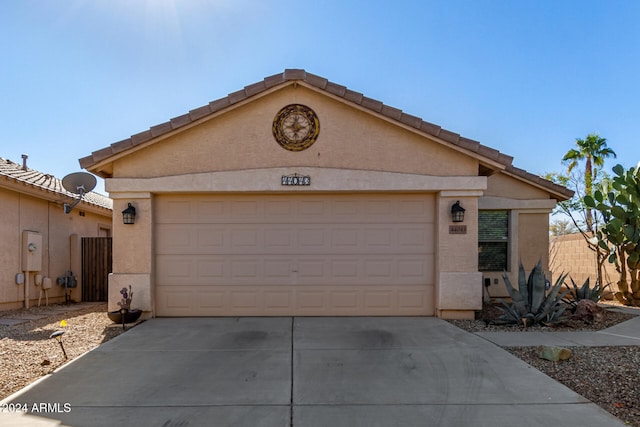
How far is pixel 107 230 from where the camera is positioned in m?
14.0

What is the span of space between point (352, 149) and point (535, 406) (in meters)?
5.36

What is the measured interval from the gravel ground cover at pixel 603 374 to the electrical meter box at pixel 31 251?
10.7 meters

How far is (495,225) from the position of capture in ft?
32.6

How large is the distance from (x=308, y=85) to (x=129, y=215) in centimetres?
446

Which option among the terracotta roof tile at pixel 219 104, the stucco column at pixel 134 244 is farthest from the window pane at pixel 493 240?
the stucco column at pixel 134 244

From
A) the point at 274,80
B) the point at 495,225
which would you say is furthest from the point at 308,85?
the point at 495,225

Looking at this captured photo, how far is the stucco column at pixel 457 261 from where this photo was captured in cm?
770

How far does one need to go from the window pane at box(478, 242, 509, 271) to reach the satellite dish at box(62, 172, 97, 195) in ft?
32.8

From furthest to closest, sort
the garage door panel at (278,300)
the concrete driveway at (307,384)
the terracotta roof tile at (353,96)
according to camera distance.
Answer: the garage door panel at (278,300) → the terracotta roof tile at (353,96) → the concrete driveway at (307,384)

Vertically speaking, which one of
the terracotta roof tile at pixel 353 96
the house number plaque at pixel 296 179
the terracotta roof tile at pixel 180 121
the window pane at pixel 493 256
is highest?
the terracotta roof tile at pixel 353 96

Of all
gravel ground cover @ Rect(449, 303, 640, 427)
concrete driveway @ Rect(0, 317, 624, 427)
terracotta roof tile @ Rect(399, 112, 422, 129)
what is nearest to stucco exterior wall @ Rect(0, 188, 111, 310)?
concrete driveway @ Rect(0, 317, 624, 427)

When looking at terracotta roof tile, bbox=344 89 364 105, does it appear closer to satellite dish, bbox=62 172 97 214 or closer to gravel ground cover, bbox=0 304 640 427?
gravel ground cover, bbox=0 304 640 427

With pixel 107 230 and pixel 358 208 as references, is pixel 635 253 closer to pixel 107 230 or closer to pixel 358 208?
pixel 358 208

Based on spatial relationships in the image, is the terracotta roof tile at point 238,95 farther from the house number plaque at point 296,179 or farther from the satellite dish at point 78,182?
the satellite dish at point 78,182
